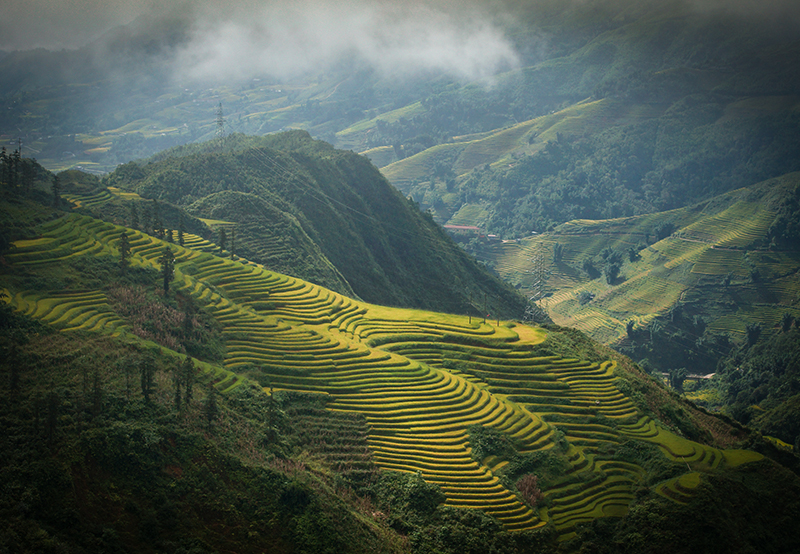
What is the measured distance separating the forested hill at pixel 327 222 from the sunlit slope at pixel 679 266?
25.6 m

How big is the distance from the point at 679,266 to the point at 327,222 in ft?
188

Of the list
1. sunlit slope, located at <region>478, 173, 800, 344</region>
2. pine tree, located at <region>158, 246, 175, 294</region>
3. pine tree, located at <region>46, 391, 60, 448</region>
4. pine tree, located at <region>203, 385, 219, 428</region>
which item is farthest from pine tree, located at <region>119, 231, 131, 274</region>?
sunlit slope, located at <region>478, 173, 800, 344</region>

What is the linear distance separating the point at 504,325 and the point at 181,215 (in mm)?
28021

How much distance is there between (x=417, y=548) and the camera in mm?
27297

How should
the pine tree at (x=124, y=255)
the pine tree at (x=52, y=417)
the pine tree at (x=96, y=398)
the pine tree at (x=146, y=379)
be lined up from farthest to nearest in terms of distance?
the pine tree at (x=124, y=255)
the pine tree at (x=146, y=379)
the pine tree at (x=96, y=398)
the pine tree at (x=52, y=417)

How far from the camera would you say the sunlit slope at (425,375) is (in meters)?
32.1

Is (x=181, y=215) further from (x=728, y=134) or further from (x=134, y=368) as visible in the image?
(x=728, y=134)

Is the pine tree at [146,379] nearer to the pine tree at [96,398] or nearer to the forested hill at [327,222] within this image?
the pine tree at [96,398]

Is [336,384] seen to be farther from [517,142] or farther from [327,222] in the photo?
[517,142]

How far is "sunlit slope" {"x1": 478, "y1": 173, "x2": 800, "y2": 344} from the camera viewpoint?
93250 millimetres

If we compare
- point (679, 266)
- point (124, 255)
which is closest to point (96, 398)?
point (124, 255)

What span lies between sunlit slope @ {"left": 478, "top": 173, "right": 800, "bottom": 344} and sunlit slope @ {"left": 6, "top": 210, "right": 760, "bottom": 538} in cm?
5118

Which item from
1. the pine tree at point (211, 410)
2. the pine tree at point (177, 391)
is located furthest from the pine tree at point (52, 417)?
the pine tree at point (211, 410)

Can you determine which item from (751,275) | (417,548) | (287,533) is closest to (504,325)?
(417,548)
